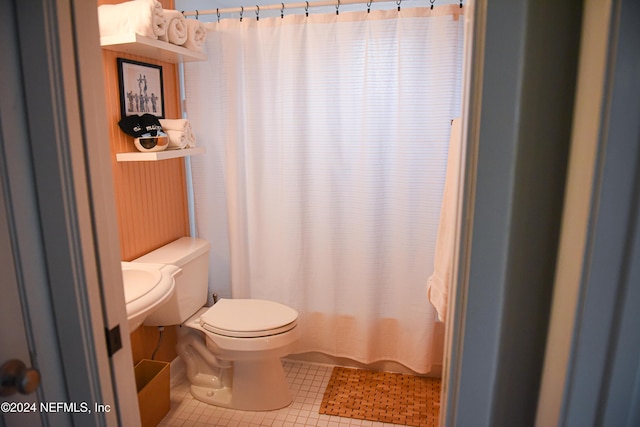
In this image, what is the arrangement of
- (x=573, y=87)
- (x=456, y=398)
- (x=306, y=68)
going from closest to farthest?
(x=573, y=87)
(x=456, y=398)
(x=306, y=68)

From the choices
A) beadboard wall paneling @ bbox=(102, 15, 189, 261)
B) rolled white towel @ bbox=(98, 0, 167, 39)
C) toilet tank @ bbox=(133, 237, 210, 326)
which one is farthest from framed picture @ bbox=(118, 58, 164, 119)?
toilet tank @ bbox=(133, 237, 210, 326)

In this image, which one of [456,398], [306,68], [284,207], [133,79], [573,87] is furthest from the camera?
[284,207]

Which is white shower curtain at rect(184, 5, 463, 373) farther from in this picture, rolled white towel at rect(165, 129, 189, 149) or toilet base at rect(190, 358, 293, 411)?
toilet base at rect(190, 358, 293, 411)

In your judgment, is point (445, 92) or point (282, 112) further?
point (282, 112)

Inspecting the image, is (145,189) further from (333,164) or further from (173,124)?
(333,164)

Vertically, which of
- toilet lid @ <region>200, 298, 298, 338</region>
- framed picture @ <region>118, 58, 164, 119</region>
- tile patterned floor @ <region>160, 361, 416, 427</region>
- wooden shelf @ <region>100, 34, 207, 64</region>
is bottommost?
tile patterned floor @ <region>160, 361, 416, 427</region>

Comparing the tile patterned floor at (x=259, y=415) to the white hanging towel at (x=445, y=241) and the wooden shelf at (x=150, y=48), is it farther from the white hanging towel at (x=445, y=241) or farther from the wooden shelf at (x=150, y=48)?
the wooden shelf at (x=150, y=48)

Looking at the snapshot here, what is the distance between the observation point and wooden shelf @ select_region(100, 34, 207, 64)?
179 cm

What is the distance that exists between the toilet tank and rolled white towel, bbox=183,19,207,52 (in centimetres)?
101

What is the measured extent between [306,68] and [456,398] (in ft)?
5.98

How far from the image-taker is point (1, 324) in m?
0.88

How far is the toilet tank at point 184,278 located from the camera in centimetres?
213

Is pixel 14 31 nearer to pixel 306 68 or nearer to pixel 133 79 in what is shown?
pixel 133 79

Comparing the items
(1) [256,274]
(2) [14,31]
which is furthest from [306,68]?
(2) [14,31]
